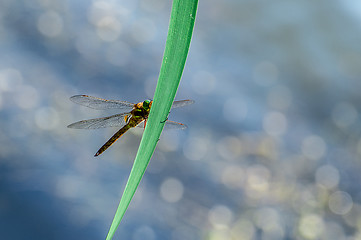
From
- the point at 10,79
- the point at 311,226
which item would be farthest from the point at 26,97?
the point at 311,226

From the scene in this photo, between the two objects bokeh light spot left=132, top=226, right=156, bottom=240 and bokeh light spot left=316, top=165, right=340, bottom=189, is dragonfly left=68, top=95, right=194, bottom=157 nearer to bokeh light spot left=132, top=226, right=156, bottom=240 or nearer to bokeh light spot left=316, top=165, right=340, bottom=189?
bokeh light spot left=132, top=226, right=156, bottom=240

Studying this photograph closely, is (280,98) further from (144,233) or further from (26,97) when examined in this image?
(26,97)

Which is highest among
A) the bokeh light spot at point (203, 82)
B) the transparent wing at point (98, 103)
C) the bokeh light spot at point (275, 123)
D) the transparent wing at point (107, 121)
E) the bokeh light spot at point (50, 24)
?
the transparent wing at point (98, 103)

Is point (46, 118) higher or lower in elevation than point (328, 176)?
higher

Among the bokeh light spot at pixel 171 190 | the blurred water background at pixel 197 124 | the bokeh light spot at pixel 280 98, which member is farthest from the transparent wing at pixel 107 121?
the bokeh light spot at pixel 280 98

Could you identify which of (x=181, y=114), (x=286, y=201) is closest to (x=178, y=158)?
(x=181, y=114)

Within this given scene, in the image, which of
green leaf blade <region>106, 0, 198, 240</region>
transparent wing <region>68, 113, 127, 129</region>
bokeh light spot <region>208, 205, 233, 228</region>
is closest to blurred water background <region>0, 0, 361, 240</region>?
bokeh light spot <region>208, 205, 233, 228</region>

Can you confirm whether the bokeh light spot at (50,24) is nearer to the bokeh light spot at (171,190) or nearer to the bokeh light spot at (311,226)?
the bokeh light spot at (171,190)

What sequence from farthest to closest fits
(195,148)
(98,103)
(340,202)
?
(195,148) → (340,202) → (98,103)

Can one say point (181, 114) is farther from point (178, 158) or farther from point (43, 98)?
point (43, 98)
